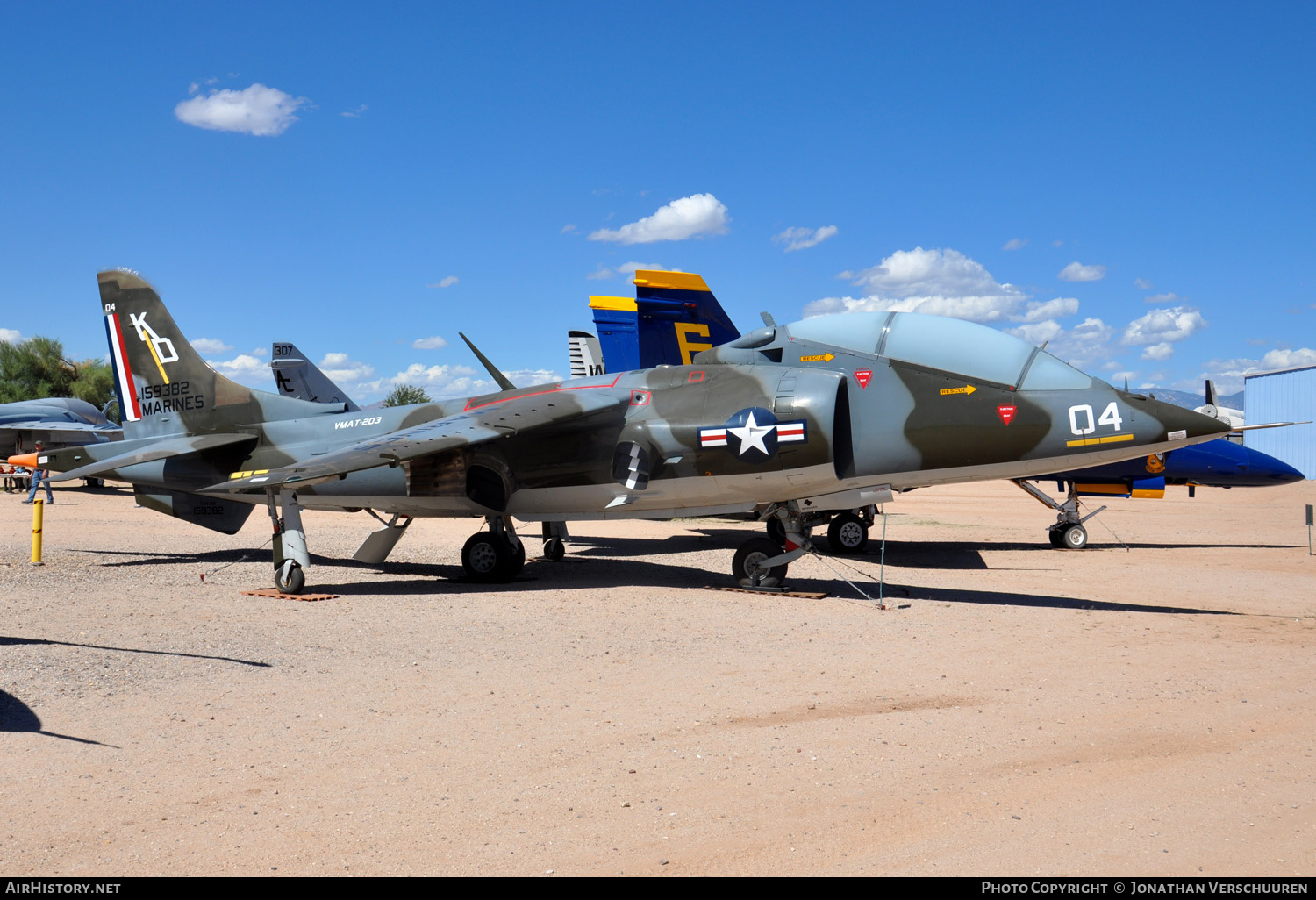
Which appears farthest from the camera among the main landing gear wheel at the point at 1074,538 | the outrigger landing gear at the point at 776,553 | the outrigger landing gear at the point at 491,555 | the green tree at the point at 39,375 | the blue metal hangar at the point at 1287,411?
the green tree at the point at 39,375

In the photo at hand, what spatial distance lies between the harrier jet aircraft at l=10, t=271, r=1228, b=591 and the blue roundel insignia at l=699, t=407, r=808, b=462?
23 millimetres

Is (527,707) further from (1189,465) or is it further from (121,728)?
(1189,465)

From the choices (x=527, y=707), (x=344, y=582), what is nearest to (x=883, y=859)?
(x=527, y=707)

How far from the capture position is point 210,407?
14430 millimetres

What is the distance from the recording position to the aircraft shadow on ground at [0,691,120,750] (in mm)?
5505

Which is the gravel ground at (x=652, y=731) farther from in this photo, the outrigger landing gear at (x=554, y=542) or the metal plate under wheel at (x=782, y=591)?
the outrigger landing gear at (x=554, y=542)

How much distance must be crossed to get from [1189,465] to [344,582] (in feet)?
59.0

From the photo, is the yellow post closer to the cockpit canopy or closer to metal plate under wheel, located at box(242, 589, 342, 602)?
metal plate under wheel, located at box(242, 589, 342, 602)

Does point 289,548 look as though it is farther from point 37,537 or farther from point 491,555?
point 37,537

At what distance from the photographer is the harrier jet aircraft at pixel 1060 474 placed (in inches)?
692

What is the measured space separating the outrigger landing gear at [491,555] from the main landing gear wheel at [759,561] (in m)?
3.13

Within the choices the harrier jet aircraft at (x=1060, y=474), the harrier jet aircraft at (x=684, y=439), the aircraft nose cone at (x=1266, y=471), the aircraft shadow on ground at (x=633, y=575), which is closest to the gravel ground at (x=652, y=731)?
the aircraft shadow on ground at (x=633, y=575)

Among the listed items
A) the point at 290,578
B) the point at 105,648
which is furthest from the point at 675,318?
the point at 105,648

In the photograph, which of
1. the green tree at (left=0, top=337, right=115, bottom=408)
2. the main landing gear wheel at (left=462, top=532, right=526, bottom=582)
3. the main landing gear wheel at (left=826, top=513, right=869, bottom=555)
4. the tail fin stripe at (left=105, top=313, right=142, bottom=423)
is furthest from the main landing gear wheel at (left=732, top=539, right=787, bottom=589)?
the green tree at (left=0, top=337, right=115, bottom=408)
